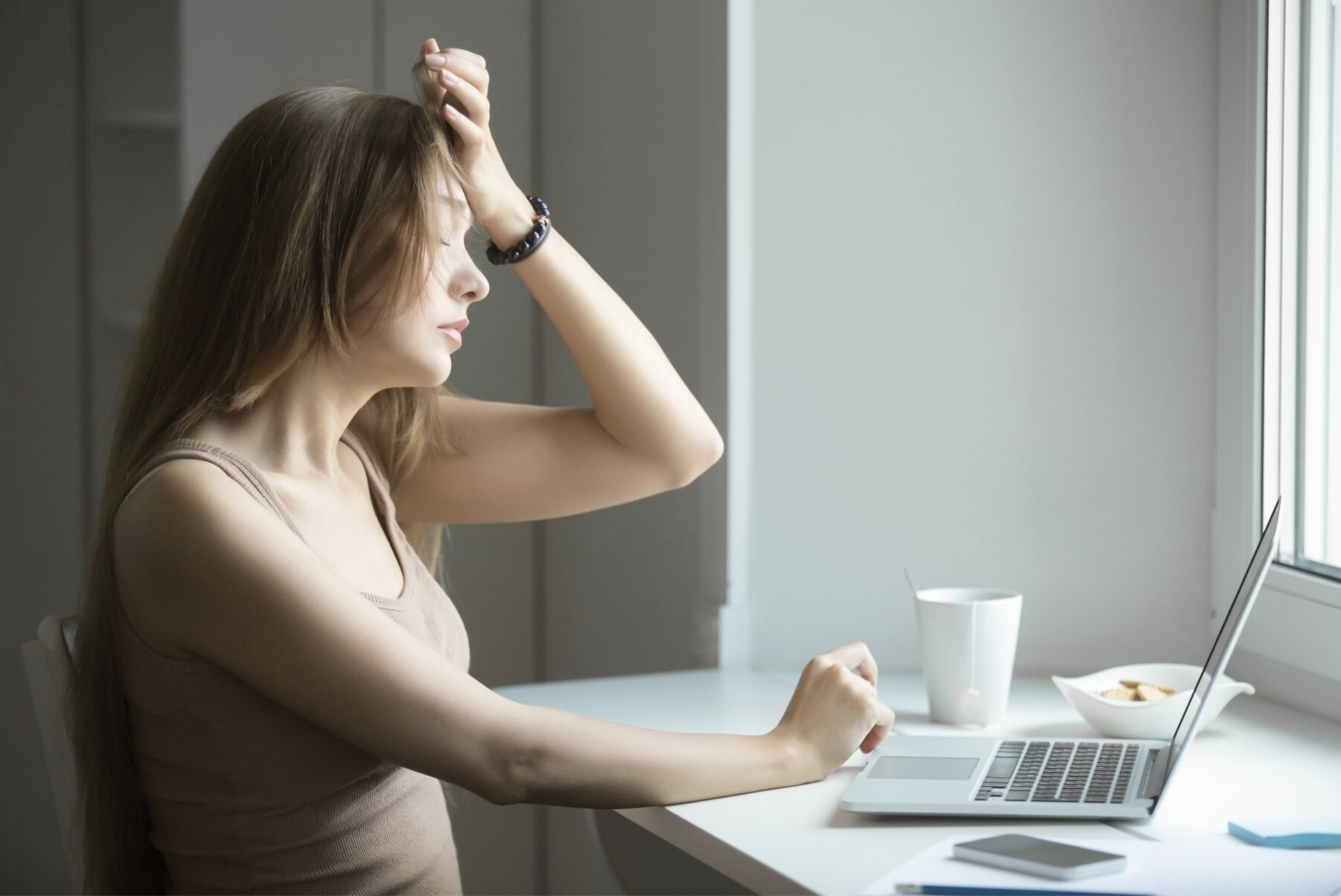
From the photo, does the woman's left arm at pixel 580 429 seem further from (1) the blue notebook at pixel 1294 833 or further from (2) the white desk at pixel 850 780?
(1) the blue notebook at pixel 1294 833

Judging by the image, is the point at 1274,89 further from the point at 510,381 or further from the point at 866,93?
the point at 510,381

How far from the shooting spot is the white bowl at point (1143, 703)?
3.59ft

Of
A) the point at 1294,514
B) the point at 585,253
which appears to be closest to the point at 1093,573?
the point at 1294,514

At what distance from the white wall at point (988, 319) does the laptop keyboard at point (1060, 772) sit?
44cm

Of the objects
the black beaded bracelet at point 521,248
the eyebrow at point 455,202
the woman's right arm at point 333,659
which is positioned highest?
the eyebrow at point 455,202

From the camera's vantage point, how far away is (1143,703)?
3.59 ft

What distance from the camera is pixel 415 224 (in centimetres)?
100

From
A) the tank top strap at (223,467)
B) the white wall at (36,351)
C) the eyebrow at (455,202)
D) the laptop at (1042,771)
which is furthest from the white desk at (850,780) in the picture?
the white wall at (36,351)

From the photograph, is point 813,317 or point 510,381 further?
point 510,381

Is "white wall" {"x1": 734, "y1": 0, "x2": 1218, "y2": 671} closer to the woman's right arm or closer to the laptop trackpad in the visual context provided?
the laptop trackpad

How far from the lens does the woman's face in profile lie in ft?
3.32

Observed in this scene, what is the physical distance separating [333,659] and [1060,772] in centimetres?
56

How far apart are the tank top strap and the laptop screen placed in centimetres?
68

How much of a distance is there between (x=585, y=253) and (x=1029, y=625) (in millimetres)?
832
